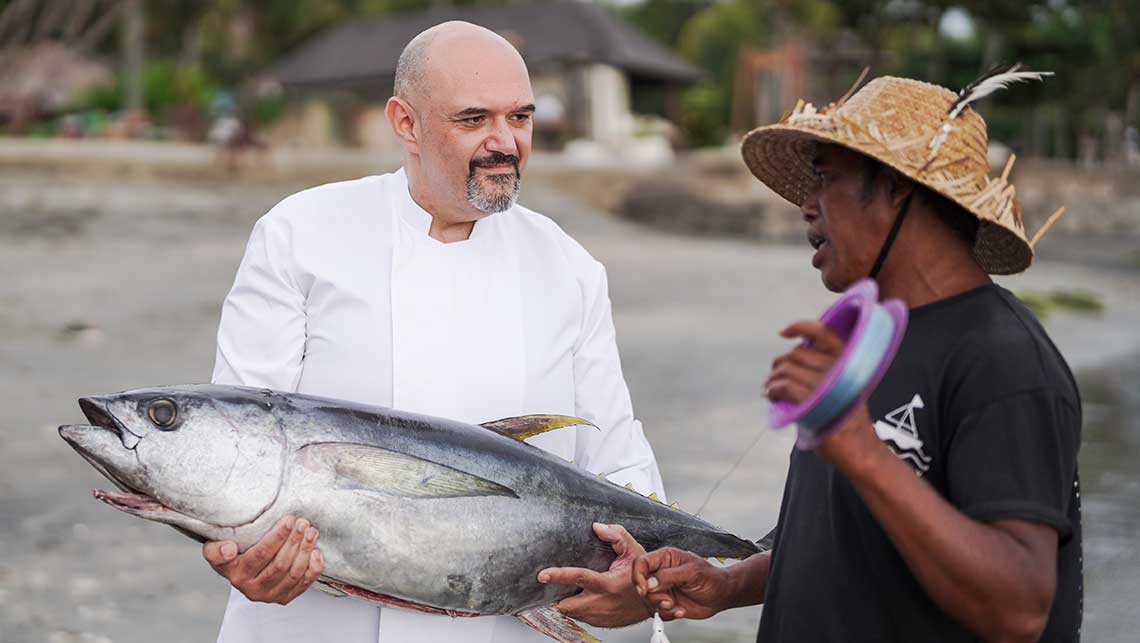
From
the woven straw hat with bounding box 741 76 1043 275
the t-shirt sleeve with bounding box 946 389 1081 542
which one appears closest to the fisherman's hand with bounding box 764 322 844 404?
the t-shirt sleeve with bounding box 946 389 1081 542

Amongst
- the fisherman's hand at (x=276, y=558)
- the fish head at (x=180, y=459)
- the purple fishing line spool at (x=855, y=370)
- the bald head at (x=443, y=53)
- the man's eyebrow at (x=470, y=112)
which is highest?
the bald head at (x=443, y=53)

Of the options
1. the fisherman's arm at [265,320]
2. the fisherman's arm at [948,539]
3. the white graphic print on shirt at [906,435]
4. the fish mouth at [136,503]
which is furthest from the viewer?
the fisherman's arm at [265,320]

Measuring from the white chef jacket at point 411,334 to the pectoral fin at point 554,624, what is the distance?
0.29 meters

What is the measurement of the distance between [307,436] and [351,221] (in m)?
0.88

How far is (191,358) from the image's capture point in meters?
12.2

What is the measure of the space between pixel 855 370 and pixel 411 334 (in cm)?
161

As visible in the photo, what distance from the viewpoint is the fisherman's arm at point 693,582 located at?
2.76 meters

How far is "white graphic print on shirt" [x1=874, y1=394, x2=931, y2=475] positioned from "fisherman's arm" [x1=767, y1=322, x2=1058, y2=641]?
6.7 inches

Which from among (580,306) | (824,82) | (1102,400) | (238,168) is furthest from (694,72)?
(580,306)

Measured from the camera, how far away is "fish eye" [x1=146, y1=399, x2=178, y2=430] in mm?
2500

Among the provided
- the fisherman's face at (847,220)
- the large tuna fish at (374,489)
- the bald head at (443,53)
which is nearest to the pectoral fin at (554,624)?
the large tuna fish at (374,489)

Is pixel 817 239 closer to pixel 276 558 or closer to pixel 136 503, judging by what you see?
pixel 276 558

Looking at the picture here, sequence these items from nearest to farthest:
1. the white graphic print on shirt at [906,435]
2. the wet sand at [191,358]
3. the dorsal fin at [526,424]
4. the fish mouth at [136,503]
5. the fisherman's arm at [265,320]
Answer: the white graphic print on shirt at [906,435], the fish mouth at [136,503], the dorsal fin at [526,424], the fisherman's arm at [265,320], the wet sand at [191,358]

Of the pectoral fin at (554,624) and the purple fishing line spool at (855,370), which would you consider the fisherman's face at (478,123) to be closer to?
the pectoral fin at (554,624)
